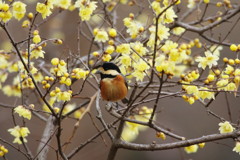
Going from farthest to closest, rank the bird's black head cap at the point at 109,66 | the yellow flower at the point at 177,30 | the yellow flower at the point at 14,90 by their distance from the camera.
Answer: the yellow flower at the point at 14,90, the yellow flower at the point at 177,30, the bird's black head cap at the point at 109,66

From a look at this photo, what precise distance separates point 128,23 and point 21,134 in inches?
38.2

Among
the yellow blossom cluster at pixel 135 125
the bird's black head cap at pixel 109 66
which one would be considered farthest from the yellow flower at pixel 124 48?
the yellow blossom cluster at pixel 135 125

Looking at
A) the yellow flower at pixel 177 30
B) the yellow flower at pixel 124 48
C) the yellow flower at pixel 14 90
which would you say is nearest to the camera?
the yellow flower at pixel 124 48

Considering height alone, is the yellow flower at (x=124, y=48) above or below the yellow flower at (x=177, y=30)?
below

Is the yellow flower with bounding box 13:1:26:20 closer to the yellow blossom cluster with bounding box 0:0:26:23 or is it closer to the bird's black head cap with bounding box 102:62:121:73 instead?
the yellow blossom cluster with bounding box 0:0:26:23

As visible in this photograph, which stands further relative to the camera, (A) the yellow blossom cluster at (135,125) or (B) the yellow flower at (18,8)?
(A) the yellow blossom cluster at (135,125)

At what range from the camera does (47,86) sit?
2322 mm

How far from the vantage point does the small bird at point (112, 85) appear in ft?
9.78

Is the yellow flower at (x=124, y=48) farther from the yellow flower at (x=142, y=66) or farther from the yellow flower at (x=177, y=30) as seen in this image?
the yellow flower at (x=177, y=30)

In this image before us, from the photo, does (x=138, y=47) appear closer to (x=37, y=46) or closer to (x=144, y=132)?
(x=37, y=46)

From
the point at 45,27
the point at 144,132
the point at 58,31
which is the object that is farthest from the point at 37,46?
the point at 144,132

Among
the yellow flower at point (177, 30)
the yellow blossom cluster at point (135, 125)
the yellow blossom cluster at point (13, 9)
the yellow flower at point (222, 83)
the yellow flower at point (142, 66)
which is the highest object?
the yellow blossom cluster at point (13, 9)

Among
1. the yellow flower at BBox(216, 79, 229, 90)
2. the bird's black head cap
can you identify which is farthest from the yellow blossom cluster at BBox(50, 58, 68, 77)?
the yellow flower at BBox(216, 79, 229, 90)

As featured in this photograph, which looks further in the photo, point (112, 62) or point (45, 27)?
point (45, 27)
